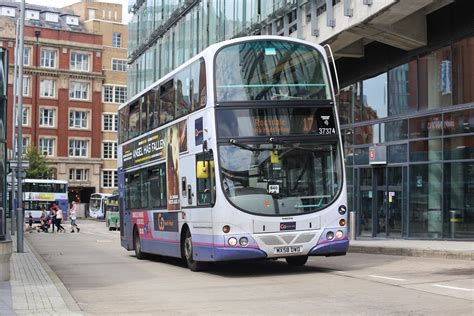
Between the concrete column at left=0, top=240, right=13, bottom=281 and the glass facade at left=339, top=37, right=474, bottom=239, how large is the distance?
11.3m

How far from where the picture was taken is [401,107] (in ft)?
83.7

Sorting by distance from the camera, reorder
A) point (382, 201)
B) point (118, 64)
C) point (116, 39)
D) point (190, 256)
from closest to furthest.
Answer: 1. point (190, 256)
2. point (382, 201)
3. point (118, 64)
4. point (116, 39)

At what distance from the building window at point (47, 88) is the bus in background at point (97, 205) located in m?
14.3

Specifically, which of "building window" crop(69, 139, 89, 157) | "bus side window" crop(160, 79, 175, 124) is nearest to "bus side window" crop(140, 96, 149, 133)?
"bus side window" crop(160, 79, 175, 124)

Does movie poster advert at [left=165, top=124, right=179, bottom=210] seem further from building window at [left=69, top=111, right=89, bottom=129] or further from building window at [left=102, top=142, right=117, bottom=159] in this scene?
building window at [left=102, top=142, right=117, bottom=159]

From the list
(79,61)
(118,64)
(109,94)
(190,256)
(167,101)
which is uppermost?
(118,64)

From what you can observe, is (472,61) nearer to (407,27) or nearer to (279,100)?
(407,27)

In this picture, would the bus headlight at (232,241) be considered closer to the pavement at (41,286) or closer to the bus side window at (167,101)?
the pavement at (41,286)

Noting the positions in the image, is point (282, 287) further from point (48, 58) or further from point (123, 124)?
point (48, 58)

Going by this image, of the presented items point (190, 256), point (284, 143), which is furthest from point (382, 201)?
point (284, 143)

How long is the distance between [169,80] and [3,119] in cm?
477

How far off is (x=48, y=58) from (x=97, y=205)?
19.3 meters

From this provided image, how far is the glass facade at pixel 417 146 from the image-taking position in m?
22.4

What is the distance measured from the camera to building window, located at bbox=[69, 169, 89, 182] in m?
82.9
